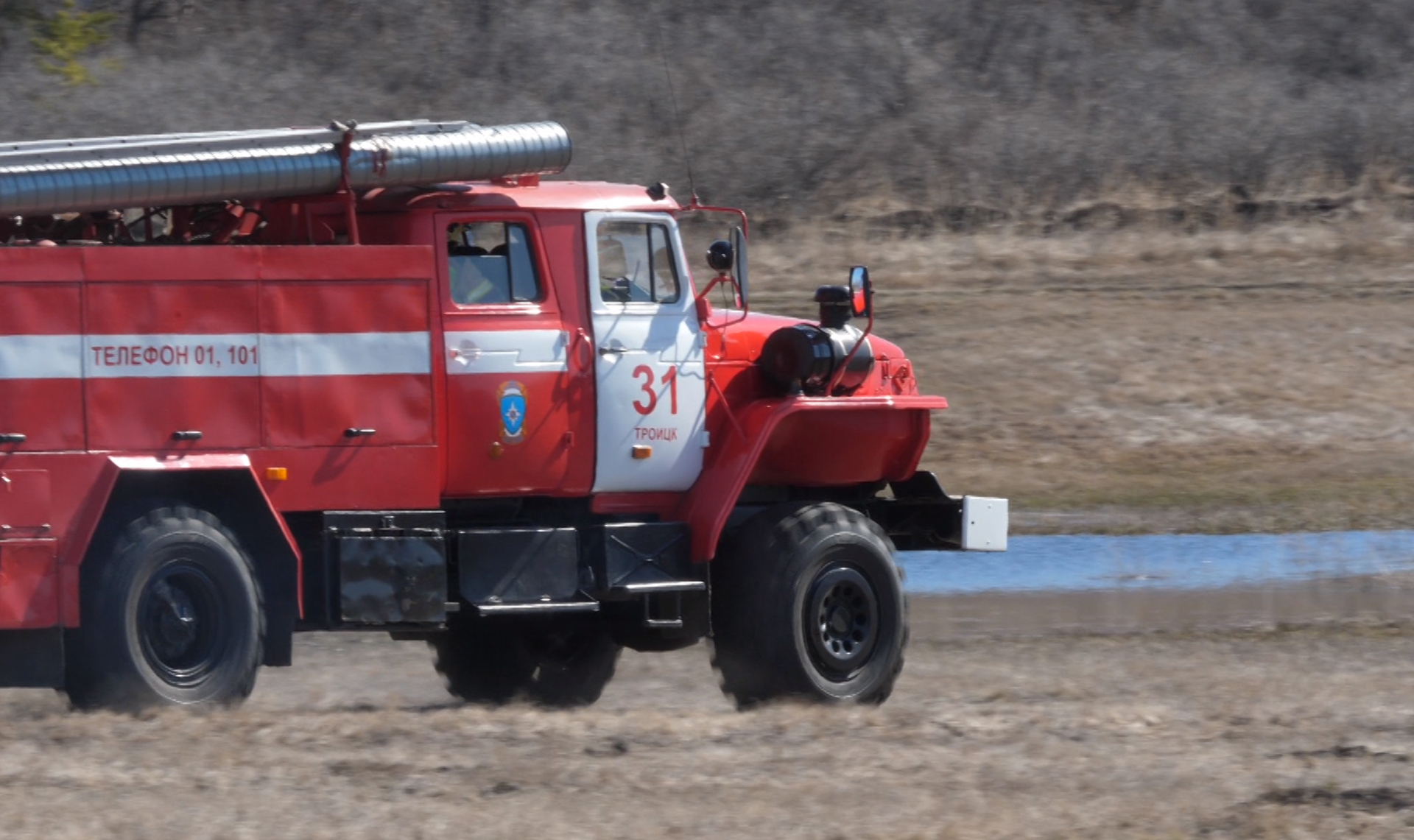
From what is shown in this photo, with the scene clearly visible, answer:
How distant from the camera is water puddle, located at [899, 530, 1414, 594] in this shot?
15266mm

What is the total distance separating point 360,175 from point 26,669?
2.74 meters

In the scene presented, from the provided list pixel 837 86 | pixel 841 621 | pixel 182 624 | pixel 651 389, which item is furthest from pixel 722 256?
pixel 837 86

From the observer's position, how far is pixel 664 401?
10.6m

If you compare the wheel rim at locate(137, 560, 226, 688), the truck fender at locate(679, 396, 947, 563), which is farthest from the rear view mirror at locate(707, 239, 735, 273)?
the wheel rim at locate(137, 560, 226, 688)

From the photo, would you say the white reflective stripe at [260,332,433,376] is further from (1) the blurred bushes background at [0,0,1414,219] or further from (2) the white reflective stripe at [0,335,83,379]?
(1) the blurred bushes background at [0,0,1414,219]

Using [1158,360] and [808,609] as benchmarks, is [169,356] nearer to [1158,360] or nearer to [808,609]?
[808,609]

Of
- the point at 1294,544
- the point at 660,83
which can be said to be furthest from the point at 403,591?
the point at 660,83

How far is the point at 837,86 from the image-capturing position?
31562 mm

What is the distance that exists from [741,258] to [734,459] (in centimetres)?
107

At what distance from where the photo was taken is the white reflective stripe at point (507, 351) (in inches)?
394

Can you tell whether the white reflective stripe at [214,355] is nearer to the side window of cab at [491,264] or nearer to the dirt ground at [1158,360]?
the side window of cab at [491,264]

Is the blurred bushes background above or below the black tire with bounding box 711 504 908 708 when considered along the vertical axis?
above

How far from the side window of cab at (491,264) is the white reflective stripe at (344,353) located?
21.4 inches

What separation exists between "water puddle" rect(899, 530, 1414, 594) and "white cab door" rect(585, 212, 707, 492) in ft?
15.8
